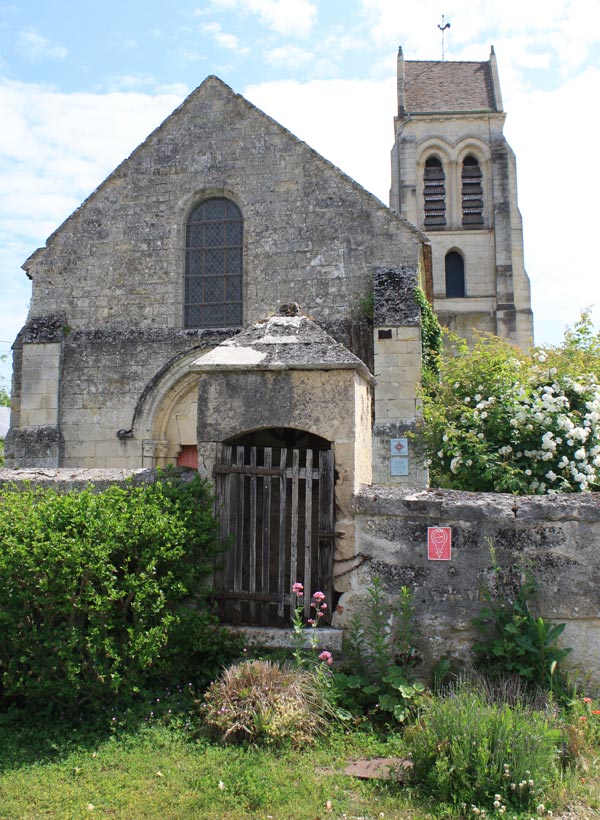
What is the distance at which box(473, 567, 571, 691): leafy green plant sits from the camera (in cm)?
437

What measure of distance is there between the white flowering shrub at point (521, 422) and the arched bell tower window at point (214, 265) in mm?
5638

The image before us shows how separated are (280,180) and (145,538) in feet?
27.5

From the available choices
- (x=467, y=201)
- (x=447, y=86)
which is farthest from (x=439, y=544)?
(x=447, y=86)

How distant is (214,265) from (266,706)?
9.08m

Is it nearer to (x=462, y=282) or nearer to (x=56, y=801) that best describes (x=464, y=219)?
(x=462, y=282)

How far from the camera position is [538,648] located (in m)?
4.42

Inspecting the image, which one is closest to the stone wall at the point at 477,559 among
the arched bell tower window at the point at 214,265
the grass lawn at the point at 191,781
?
the grass lawn at the point at 191,781

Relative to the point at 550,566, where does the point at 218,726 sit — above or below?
below

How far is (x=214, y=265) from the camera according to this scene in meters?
12.0

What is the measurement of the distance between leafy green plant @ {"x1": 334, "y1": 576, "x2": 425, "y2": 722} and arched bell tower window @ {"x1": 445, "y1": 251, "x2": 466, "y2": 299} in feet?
81.0

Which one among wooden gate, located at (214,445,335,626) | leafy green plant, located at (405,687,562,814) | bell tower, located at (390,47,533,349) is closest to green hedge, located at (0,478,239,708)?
wooden gate, located at (214,445,335,626)

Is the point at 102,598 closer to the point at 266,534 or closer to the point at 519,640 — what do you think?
the point at 266,534

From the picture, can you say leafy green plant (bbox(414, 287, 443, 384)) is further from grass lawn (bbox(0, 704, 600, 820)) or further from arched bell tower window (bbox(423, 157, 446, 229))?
arched bell tower window (bbox(423, 157, 446, 229))

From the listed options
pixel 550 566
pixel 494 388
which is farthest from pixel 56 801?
pixel 494 388
